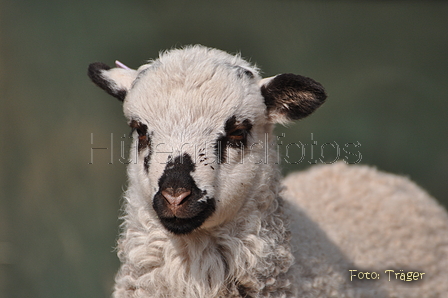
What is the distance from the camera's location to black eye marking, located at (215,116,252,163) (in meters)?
2.27

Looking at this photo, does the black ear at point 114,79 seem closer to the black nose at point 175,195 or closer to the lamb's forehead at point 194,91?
the lamb's forehead at point 194,91

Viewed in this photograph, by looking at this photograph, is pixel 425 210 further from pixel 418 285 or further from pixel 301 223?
pixel 301 223

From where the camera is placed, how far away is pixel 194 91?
7.48ft

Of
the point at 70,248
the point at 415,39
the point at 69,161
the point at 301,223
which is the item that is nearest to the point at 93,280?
the point at 70,248

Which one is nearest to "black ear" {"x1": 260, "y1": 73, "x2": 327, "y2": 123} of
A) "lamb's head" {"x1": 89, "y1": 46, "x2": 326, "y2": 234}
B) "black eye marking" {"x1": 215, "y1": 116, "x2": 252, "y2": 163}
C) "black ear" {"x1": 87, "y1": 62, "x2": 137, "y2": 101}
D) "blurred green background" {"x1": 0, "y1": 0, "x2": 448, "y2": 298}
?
"lamb's head" {"x1": 89, "y1": 46, "x2": 326, "y2": 234}

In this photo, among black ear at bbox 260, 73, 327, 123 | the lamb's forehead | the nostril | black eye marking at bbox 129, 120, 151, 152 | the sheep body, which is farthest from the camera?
the sheep body

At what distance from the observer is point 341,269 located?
10.3 ft

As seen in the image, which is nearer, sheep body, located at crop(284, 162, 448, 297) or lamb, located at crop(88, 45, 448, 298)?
lamb, located at crop(88, 45, 448, 298)

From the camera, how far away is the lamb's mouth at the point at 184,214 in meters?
2.04

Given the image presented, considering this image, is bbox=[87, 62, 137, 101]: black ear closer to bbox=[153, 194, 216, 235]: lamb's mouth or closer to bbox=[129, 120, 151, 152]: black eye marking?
bbox=[129, 120, 151, 152]: black eye marking

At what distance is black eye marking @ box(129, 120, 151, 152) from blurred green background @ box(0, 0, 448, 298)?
10.0 feet

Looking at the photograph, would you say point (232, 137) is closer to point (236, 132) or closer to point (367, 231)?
point (236, 132)

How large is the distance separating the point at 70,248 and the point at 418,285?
4.00 metres

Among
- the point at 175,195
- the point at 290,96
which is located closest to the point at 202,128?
the point at 175,195
